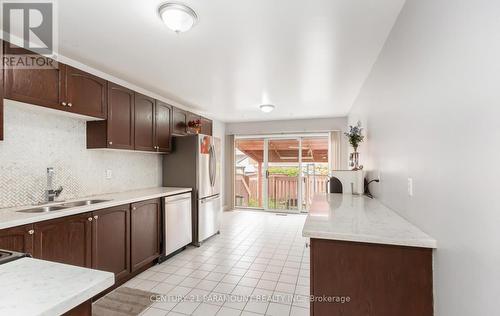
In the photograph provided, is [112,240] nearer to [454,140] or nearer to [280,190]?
[454,140]

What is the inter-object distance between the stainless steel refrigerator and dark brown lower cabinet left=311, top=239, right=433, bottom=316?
106 inches

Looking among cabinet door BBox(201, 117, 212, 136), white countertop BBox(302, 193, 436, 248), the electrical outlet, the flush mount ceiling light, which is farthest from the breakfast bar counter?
cabinet door BBox(201, 117, 212, 136)

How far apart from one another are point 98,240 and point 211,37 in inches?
84.5

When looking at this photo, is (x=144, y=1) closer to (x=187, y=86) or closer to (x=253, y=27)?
(x=253, y=27)

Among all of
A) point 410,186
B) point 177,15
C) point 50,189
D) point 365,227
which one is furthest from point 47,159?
point 410,186

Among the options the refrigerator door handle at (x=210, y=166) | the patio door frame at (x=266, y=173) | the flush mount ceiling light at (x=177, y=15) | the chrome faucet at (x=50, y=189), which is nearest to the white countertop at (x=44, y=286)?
the flush mount ceiling light at (x=177, y=15)

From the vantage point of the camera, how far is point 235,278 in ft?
8.91

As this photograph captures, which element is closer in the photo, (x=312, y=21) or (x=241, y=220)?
(x=312, y=21)

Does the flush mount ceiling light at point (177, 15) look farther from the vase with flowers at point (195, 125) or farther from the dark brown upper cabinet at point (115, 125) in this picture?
the vase with flowers at point (195, 125)

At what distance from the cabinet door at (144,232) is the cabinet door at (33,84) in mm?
1295

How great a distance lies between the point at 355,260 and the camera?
4.29ft

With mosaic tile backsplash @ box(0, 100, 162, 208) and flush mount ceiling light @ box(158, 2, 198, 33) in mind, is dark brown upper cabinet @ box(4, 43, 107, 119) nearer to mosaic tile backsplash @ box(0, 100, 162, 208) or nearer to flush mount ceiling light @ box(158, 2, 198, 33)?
mosaic tile backsplash @ box(0, 100, 162, 208)

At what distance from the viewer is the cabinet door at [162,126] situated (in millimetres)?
3590

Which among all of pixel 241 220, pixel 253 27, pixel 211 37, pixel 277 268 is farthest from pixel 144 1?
pixel 241 220
